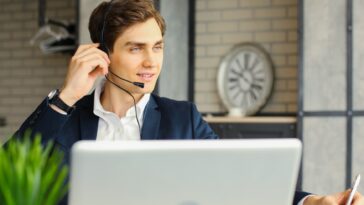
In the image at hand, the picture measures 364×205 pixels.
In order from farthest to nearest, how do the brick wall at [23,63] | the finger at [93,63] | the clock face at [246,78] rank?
the brick wall at [23,63]
the clock face at [246,78]
the finger at [93,63]

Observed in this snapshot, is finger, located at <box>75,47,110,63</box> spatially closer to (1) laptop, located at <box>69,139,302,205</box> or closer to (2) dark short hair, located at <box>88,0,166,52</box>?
(2) dark short hair, located at <box>88,0,166,52</box>

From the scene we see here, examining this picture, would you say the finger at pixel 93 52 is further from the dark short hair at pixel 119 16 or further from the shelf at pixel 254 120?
the shelf at pixel 254 120

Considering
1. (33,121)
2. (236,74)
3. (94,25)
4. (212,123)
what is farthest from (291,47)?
(33,121)

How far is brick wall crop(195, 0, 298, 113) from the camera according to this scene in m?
4.45

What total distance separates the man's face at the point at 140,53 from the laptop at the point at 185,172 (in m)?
0.96

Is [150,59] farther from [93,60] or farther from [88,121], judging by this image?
[88,121]

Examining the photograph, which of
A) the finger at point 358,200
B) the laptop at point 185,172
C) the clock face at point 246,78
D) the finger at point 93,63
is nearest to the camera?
the laptop at point 185,172

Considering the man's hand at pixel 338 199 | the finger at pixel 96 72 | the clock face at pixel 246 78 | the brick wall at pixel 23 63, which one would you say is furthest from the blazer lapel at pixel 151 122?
the brick wall at pixel 23 63


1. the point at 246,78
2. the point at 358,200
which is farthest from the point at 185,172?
the point at 246,78

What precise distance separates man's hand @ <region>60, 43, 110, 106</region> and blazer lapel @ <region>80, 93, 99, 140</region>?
17 cm

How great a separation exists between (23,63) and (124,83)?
152 inches

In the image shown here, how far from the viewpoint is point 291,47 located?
4.46 metres

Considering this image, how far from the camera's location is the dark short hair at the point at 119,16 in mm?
1963

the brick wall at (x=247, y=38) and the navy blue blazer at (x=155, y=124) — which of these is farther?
the brick wall at (x=247, y=38)
